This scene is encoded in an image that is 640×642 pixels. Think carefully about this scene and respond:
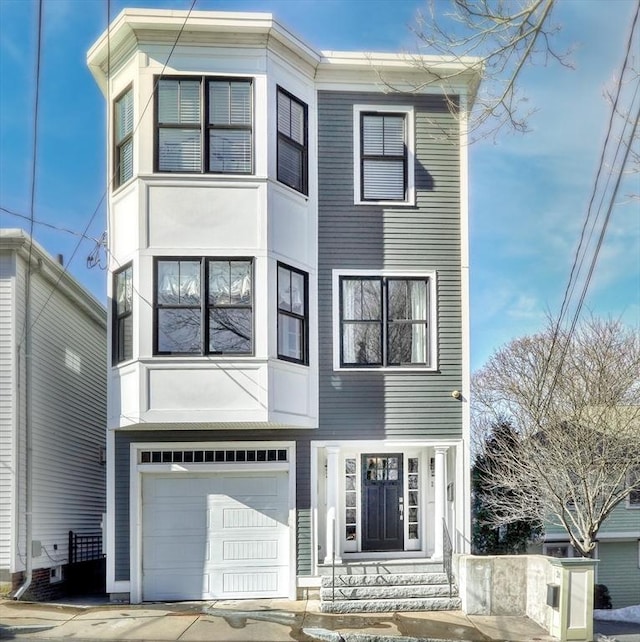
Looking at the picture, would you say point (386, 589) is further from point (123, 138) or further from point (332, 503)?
point (123, 138)

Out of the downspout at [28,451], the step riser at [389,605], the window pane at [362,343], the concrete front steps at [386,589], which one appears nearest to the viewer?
the step riser at [389,605]

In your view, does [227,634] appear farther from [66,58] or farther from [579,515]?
[66,58]

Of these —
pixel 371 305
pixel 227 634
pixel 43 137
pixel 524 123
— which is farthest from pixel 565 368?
pixel 43 137

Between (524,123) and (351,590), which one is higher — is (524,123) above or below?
above

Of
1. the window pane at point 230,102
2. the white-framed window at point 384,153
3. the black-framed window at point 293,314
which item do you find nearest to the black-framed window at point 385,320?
the black-framed window at point 293,314

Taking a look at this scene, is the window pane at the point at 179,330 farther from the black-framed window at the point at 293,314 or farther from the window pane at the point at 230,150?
the window pane at the point at 230,150

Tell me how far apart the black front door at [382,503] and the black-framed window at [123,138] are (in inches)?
232

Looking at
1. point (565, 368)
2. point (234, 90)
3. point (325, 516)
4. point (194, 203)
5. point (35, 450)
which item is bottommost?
point (325, 516)

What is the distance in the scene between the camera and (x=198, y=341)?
1045 centimetres

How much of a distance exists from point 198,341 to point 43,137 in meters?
4.21

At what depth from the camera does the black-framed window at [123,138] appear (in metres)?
11.1

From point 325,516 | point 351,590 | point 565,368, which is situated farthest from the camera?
point 565,368

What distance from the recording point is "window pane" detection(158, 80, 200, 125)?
1080 cm

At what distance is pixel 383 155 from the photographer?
38.8ft
